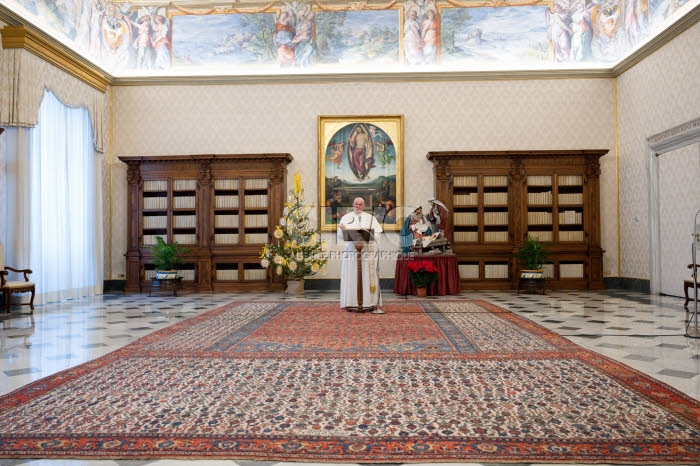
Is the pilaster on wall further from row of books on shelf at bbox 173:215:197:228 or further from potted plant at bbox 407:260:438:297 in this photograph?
row of books on shelf at bbox 173:215:197:228

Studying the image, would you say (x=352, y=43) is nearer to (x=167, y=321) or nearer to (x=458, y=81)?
(x=458, y=81)

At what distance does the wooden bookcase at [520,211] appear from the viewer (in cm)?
1175

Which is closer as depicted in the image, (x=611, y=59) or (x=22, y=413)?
(x=22, y=413)

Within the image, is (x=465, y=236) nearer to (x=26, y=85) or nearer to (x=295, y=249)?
(x=295, y=249)

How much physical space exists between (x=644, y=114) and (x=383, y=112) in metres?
6.04

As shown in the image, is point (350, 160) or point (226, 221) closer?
point (226, 221)

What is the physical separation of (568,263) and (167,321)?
369 inches

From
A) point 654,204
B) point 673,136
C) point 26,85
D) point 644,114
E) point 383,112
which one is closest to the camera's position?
point 26,85

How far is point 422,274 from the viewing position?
10461 millimetres

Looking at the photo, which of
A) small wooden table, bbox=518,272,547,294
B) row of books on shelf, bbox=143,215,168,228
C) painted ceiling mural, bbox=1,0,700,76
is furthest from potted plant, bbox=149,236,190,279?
small wooden table, bbox=518,272,547,294

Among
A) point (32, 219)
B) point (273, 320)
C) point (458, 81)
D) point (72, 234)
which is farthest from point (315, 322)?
point (458, 81)

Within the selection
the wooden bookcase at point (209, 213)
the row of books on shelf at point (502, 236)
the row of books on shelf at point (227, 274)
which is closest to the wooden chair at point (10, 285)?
the wooden bookcase at point (209, 213)

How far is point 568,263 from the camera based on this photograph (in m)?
11.8

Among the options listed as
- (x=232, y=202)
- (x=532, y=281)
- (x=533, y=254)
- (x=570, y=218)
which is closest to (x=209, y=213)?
(x=232, y=202)
